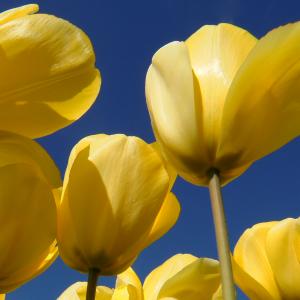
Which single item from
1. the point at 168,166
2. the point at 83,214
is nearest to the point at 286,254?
the point at 168,166

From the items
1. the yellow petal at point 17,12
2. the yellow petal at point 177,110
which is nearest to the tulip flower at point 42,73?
the yellow petal at point 17,12

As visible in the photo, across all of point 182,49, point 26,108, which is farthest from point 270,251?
point 26,108

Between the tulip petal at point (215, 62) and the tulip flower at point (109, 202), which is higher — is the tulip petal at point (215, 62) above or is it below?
above

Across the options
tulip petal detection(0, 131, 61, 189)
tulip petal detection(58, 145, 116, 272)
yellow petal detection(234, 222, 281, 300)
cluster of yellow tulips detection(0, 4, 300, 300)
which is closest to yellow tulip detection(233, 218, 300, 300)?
yellow petal detection(234, 222, 281, 300)

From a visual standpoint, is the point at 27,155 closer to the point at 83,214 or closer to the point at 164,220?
the point at 83,214

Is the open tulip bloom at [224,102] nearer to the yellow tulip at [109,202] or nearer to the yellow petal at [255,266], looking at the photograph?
the yellow tulip at [109,202]

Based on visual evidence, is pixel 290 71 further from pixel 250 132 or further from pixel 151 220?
pixel 151 220

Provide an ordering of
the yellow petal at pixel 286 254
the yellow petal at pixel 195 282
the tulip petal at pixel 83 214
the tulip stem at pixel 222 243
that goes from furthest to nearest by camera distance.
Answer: the yellow petal at pixel 286 254 < the yellow petal at pixel 195 282 < the tulip petal at pixel 83 214 < the tulip stem at pixel 222 243
